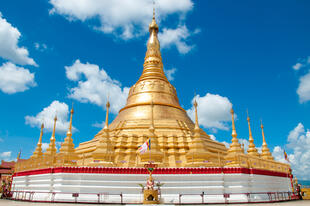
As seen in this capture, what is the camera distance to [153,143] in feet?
80.1

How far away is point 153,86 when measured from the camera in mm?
37406

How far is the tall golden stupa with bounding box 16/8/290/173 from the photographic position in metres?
22.3

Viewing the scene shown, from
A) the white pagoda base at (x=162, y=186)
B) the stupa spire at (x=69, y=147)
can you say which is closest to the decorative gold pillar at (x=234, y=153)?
the white pagoda base at (x=162, y=186)

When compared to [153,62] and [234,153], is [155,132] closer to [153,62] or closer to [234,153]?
[234,153]

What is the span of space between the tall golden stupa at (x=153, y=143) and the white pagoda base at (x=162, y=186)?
54.8 inches

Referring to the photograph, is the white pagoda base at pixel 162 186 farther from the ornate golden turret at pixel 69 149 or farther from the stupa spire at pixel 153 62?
the stupa spire at pixel 153 62

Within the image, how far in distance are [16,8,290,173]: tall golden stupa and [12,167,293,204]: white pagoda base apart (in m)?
1.39

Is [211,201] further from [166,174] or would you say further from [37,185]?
[37,185]

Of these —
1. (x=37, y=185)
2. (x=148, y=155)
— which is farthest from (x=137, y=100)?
(x=37, y=185)

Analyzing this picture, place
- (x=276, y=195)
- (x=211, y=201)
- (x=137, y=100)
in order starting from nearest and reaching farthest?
(x=211, y=201)
(x=276, y=195)
(x=137, y=100)

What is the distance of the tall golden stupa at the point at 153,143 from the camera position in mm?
22344

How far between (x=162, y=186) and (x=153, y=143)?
6.17 meters

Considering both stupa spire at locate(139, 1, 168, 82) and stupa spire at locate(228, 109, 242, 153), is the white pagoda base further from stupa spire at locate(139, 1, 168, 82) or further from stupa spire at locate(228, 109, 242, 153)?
stupa spire at locate(139, 1, 168, 82)

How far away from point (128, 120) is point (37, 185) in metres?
13.9
